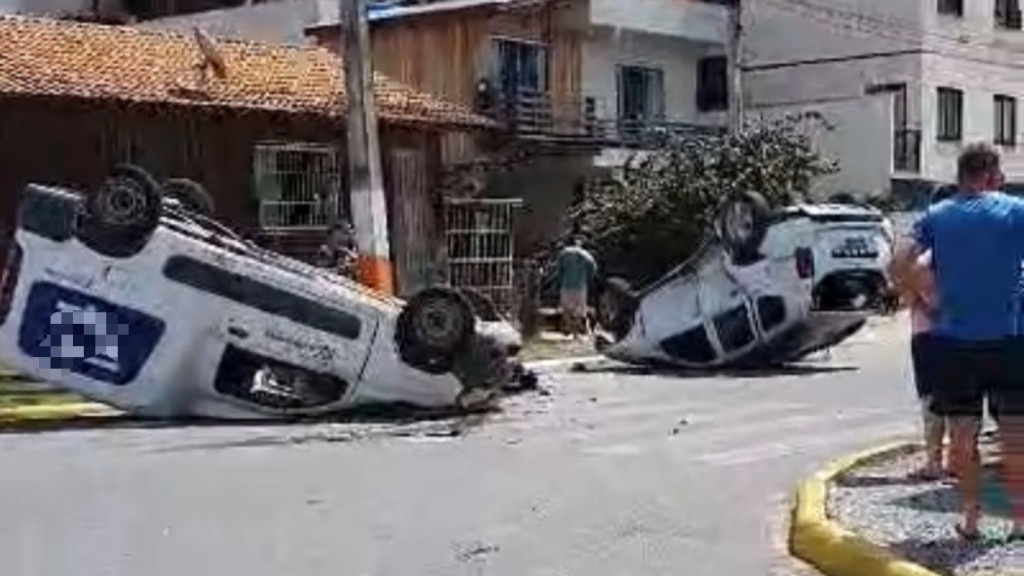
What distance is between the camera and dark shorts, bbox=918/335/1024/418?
823 cm

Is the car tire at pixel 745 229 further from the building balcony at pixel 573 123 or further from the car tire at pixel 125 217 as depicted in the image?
the building balcony at pixel 573 123

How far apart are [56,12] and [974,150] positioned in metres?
42.7

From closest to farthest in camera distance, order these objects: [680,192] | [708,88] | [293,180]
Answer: [293,180]
[680,192]
[708,88]

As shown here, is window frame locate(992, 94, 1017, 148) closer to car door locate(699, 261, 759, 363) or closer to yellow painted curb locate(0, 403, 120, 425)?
car door locate(699, 261, 759, 363)

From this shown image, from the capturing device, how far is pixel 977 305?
8227mm

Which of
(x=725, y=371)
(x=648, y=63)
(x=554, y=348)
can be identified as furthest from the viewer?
(x=648, y=63)

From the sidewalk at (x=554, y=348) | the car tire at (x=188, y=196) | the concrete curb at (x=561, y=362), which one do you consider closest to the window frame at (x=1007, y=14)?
the sidewalk at (x=554, y=348)

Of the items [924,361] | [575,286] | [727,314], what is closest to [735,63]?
[575,286]

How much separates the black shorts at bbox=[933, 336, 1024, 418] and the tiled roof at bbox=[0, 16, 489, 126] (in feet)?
67.9

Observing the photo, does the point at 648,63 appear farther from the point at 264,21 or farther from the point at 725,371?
the point at 725,371

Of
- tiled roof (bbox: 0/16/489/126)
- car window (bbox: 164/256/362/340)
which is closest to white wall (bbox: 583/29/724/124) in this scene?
tiled roof (bbox: 0/16/489/126)

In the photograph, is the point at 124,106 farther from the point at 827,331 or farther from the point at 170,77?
the point at 827,331

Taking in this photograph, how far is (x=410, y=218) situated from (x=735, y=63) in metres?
12.4

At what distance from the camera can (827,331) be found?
22.0 m
